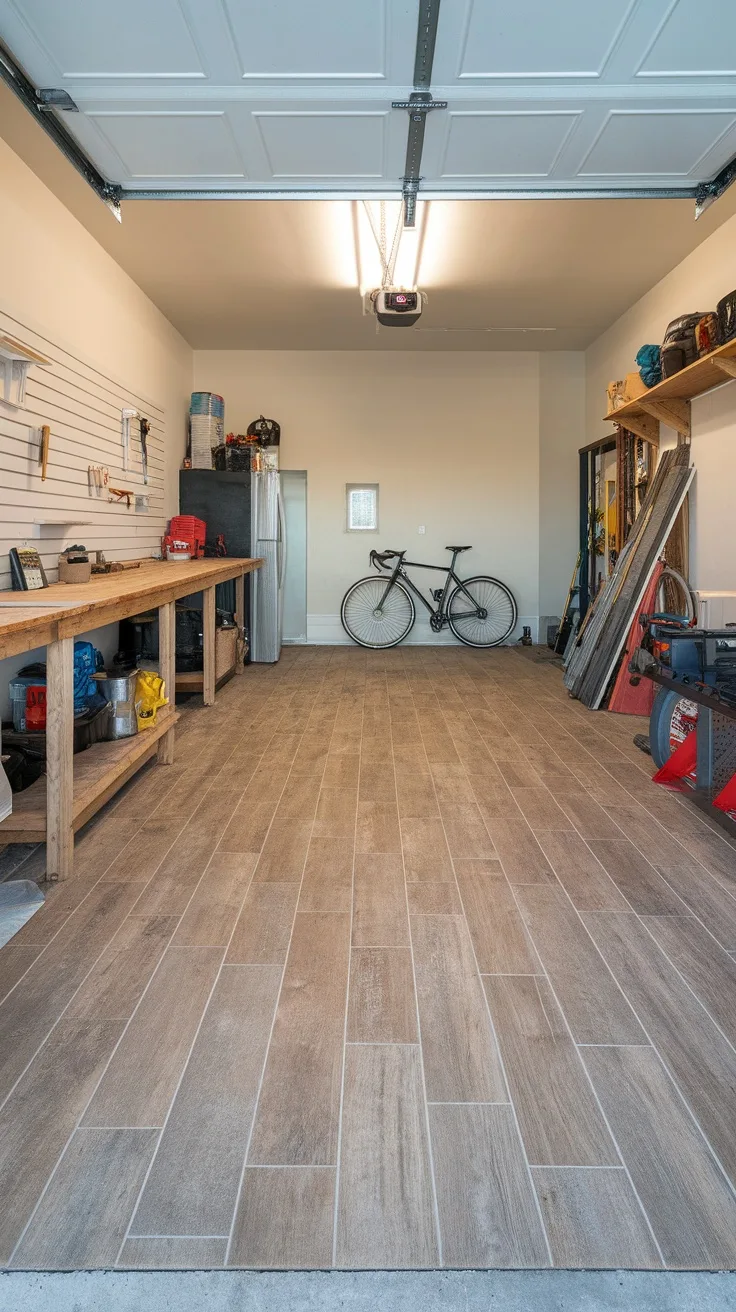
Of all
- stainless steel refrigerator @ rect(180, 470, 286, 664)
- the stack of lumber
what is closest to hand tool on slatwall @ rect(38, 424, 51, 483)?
stainless steel refrigerator @ rect(180, 470, 286, 664)

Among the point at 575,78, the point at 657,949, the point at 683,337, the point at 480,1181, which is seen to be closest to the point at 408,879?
the point at 657,949

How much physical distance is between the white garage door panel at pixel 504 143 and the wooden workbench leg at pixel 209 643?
3.22 m

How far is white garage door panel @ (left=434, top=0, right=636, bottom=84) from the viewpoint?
2141 millimetres

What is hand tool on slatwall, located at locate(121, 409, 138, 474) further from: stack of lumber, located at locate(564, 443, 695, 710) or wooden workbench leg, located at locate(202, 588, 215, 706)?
stack of lumber, located at locate(564, 443, 695, 710)

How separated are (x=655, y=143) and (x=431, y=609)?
6.16 m

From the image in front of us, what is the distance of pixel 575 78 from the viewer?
7.95 ft

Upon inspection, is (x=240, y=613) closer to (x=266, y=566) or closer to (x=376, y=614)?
(x=266, y=566)

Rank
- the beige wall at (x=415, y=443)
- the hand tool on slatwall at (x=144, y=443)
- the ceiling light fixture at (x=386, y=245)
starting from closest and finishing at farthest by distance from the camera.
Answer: the ceiling light fixture at (x=386, y=245) → the hand tool on slatwall at (x=144, y=443) → the beige wall at (x=415, y=443)

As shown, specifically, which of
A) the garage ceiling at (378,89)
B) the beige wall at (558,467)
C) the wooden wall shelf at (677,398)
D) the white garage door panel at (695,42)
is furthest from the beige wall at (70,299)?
the beige wall at (558,467)

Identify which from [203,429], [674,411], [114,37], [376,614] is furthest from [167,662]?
[376,614]

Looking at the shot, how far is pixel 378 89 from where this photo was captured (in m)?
2.46

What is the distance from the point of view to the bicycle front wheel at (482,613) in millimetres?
8828

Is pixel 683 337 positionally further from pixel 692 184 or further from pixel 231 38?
pixel 231 38

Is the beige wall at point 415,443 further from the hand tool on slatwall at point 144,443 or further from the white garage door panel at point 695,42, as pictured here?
the white garage door panel at point 695,42
